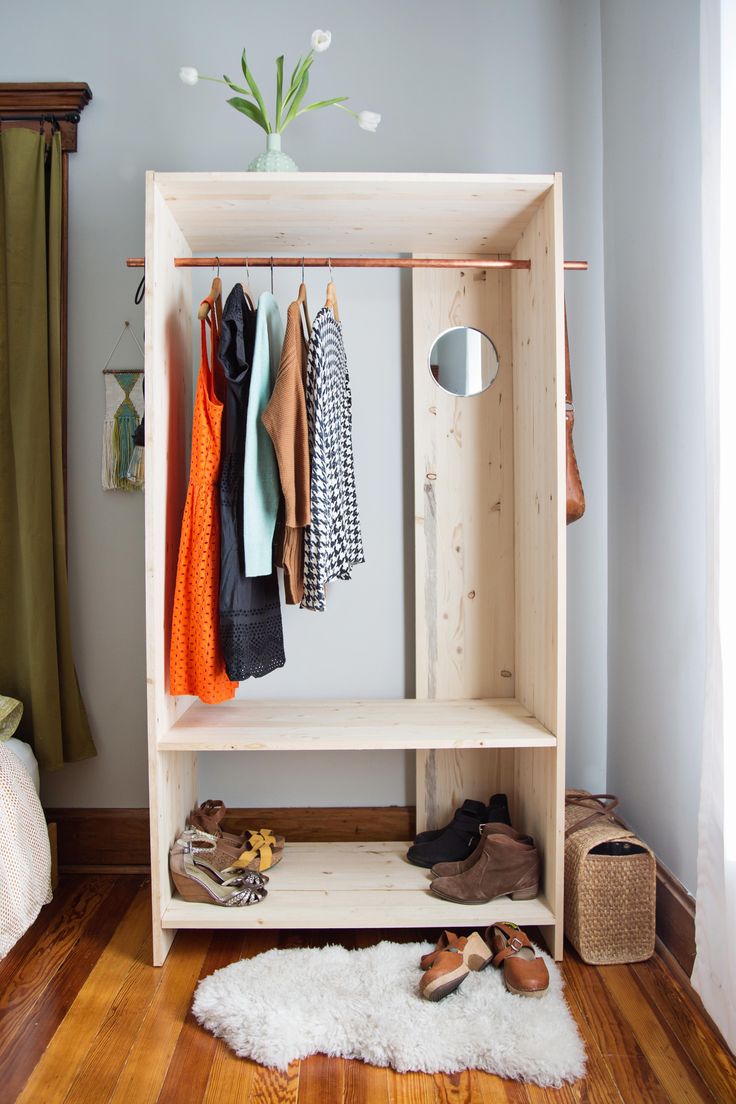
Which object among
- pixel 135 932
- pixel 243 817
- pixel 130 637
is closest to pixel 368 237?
pixel 130 637

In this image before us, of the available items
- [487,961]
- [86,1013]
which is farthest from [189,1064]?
[487,961]

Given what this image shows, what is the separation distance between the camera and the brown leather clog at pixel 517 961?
1779 millimetres

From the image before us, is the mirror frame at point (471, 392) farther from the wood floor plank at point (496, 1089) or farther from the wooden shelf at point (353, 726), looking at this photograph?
the wood floor plank at point (496, 1089)

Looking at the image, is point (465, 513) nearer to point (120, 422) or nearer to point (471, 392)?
point (471, 392)

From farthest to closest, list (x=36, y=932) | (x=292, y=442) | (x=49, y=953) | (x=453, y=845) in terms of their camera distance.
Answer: (x=453, y=845) < (x=36, y=932) < (x=49, y=953) < (x=292, y=442)

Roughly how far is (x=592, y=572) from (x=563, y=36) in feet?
5.39

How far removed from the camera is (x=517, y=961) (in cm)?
183

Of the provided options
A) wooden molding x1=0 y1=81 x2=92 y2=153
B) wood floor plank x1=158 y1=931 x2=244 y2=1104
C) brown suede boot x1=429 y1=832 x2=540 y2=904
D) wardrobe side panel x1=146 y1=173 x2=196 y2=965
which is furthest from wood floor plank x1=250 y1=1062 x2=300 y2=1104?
wooden molding x1=0 y1=81 x2=92 y2=153

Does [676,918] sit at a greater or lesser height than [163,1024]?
greater

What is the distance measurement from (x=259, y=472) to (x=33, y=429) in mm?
823

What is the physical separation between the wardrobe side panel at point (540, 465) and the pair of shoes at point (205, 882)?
34.3 inches

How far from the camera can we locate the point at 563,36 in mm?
2447

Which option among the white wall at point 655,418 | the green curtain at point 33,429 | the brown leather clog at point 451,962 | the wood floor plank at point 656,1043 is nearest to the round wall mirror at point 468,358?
the white wall at point 655,418

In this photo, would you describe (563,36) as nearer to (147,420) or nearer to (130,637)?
(147,420)
